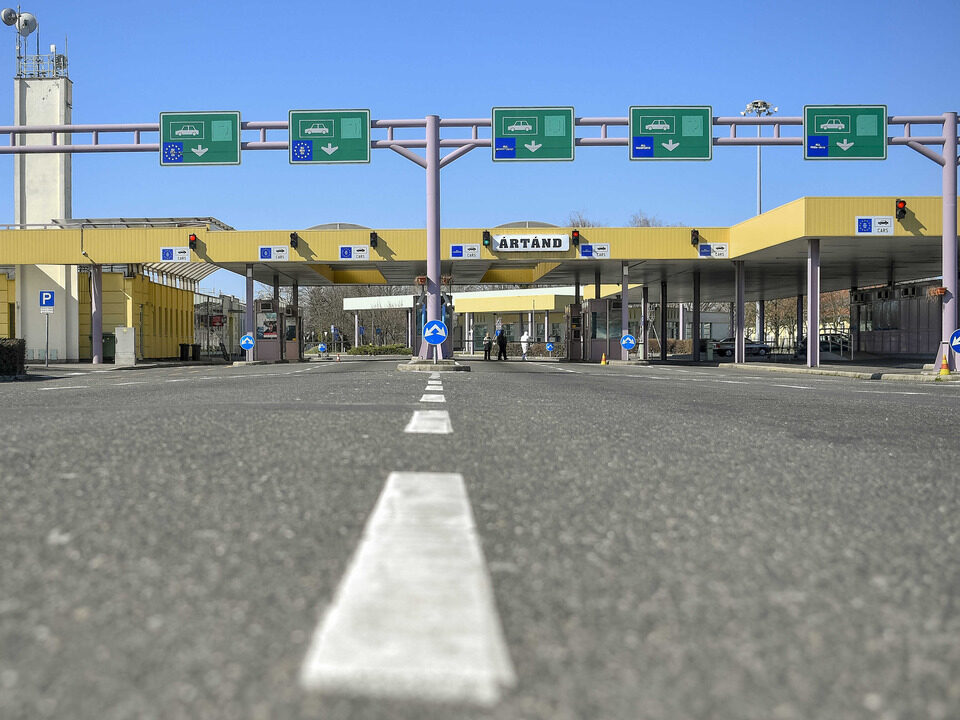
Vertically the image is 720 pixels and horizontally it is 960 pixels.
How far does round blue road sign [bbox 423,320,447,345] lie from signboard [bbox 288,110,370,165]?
502cm

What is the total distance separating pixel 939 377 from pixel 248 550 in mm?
19312

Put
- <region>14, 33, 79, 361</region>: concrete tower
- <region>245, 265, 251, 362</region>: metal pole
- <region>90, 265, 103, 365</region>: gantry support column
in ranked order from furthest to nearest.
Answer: <region>14, 33, 79, 361</region>: concrete tower → <region>90, 265, 103, 365</region>: gantry support column → <region>245, 265, 251, 362</region>: metal pole

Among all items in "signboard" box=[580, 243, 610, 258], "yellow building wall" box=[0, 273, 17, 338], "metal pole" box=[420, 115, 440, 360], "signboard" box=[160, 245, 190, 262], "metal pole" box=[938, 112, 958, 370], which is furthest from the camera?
"yellow building wall" box=[0, 273, 17, 338]

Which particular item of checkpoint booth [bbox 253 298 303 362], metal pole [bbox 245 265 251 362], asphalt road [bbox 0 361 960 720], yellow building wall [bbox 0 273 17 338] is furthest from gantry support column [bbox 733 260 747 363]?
yellow building wall [bbox 0 273 17 338]

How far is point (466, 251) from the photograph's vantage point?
106 ft

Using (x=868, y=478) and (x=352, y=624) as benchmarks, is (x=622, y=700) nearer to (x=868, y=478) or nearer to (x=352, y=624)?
(x=352, y=624)

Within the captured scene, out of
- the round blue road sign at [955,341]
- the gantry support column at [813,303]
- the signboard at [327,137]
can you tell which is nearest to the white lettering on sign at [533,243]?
the gantry support column at [813,303]

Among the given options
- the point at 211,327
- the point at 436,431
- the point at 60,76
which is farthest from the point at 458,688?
the point at 60,76

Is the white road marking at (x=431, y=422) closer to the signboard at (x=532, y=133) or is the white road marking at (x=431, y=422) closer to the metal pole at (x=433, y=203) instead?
the metal pole at (x=433, y=203)

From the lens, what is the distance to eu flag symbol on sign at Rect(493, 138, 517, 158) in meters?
20.8

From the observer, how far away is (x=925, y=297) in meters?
36.8

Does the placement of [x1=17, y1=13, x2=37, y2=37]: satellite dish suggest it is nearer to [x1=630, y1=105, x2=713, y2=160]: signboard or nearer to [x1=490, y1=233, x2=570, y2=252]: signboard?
[x1=490, y1=233, x2=570, y2=252]: signboard

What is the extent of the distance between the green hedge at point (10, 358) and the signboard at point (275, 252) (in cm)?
1375

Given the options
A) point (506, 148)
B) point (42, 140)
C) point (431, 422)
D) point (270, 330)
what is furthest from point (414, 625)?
point (42, 140)
